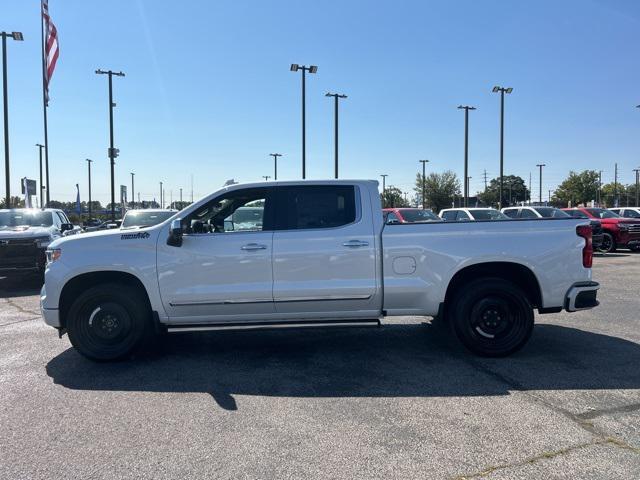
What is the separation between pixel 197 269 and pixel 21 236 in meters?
7.90

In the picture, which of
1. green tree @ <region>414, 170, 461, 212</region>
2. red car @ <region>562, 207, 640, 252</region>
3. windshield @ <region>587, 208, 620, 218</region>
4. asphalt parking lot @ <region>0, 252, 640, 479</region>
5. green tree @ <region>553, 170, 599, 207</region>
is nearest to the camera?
asphalt parking lot @ <region>0, 252, 640, 479</region>

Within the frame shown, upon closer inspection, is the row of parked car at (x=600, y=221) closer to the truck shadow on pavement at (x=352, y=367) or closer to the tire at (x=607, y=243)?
the tire at (x=607, y=243)

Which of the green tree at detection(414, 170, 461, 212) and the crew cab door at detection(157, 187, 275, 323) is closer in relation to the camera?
the crew cab door at detection(157, 187, 275, 323)

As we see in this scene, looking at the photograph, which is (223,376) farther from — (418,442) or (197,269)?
(418,442)

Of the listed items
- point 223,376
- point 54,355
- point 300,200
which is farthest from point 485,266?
point 54,355

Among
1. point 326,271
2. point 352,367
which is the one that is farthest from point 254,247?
point 352,367

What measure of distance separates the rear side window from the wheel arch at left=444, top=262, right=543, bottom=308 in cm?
137

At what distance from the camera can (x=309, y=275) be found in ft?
18.9

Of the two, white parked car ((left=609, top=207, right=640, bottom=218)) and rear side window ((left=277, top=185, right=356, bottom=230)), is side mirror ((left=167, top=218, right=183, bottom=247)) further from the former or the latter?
white parked car ((left=609, top=207, right=640, bottom=218))

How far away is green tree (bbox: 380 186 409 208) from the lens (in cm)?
8544

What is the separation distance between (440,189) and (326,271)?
7643 centimetres

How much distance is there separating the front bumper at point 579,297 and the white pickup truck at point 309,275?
0.04 feet

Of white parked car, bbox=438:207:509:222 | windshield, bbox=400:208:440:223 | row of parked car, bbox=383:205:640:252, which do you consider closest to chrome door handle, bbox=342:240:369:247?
row of parked car, bbox=383:205:640:252

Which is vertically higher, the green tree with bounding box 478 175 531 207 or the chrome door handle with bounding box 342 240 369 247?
the green tree with bounding box 478 175 531 207
